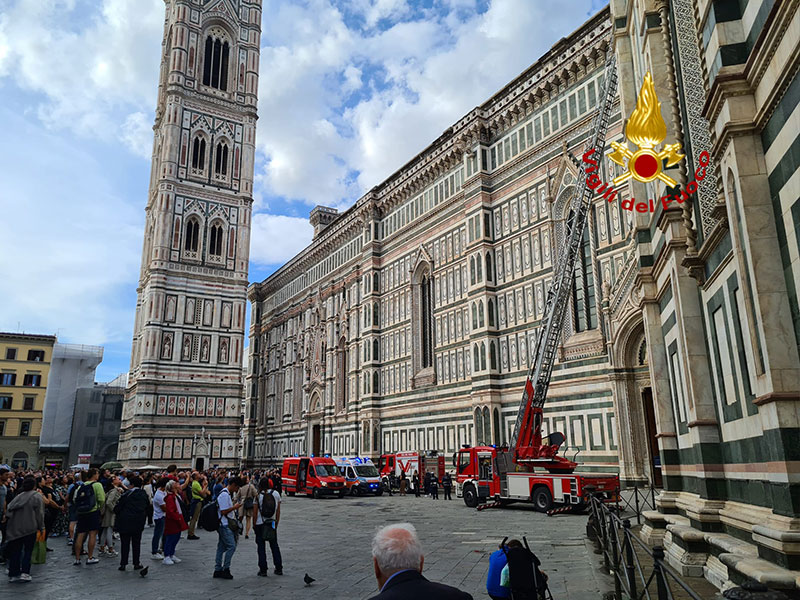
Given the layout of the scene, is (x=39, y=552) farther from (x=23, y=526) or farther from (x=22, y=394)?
(x=22, y=394)

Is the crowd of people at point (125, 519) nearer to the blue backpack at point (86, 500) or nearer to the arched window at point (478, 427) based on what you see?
the blue backpack at point (86, 500)

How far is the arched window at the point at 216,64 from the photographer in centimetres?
5622

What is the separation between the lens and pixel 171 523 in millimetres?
11055

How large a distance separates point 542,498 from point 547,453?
1.62m

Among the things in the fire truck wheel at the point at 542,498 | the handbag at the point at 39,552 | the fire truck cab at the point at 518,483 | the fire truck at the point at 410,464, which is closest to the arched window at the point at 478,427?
the fire truck at the point at 410,464

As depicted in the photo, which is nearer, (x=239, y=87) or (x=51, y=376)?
(x=239, y=87)

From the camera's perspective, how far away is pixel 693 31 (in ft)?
27.2

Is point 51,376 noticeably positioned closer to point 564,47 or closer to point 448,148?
point 448,148

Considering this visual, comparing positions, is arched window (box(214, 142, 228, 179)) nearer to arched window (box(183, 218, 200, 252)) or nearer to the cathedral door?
arched window (box(183, 218, 200, 252))

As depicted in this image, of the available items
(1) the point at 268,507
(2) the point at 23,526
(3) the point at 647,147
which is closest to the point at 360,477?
(1) the point at 268,507

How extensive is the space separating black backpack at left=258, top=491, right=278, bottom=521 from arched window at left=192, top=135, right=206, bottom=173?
162ft

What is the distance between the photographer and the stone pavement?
8.50 m

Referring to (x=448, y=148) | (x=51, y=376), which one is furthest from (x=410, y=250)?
(x=51, y=376)

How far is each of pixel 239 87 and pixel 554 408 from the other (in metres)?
45.8
